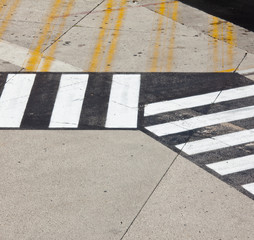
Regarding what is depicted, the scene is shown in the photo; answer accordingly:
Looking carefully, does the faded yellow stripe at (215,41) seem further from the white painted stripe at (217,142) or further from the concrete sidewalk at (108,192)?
the concrete sidewalk at (108,192)

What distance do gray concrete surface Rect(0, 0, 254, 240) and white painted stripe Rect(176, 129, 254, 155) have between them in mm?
375

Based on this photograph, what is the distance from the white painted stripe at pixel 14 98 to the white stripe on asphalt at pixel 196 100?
7.92 feet

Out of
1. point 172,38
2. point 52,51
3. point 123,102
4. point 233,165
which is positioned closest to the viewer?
point 233,165

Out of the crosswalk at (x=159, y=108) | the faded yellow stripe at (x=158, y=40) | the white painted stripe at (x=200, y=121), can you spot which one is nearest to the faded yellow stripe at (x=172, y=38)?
the faded yellow stripe at (x=158, y=40)

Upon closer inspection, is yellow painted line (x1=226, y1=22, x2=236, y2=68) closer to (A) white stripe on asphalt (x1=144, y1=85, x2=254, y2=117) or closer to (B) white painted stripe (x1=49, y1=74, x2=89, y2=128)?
(A) white stripe on asphalt (x1=144, y1=85, x2=254, y2=117)

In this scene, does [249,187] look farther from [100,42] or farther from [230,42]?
[100,42]

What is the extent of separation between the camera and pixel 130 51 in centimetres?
1425

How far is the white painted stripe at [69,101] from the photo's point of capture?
11797 mm

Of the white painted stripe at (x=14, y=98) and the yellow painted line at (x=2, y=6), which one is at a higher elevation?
the white painted stripe at (x=14, y=98)

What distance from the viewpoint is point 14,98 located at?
1255 cm

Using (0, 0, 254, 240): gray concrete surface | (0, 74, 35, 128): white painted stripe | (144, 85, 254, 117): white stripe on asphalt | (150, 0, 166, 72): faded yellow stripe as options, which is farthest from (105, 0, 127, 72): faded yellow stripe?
(144, 85, 254, 117): white stripe on asphalt

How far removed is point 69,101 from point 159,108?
1777 mm

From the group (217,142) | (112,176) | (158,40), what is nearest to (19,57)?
(158,40)

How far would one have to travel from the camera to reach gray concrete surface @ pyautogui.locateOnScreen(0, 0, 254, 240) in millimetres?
9211
